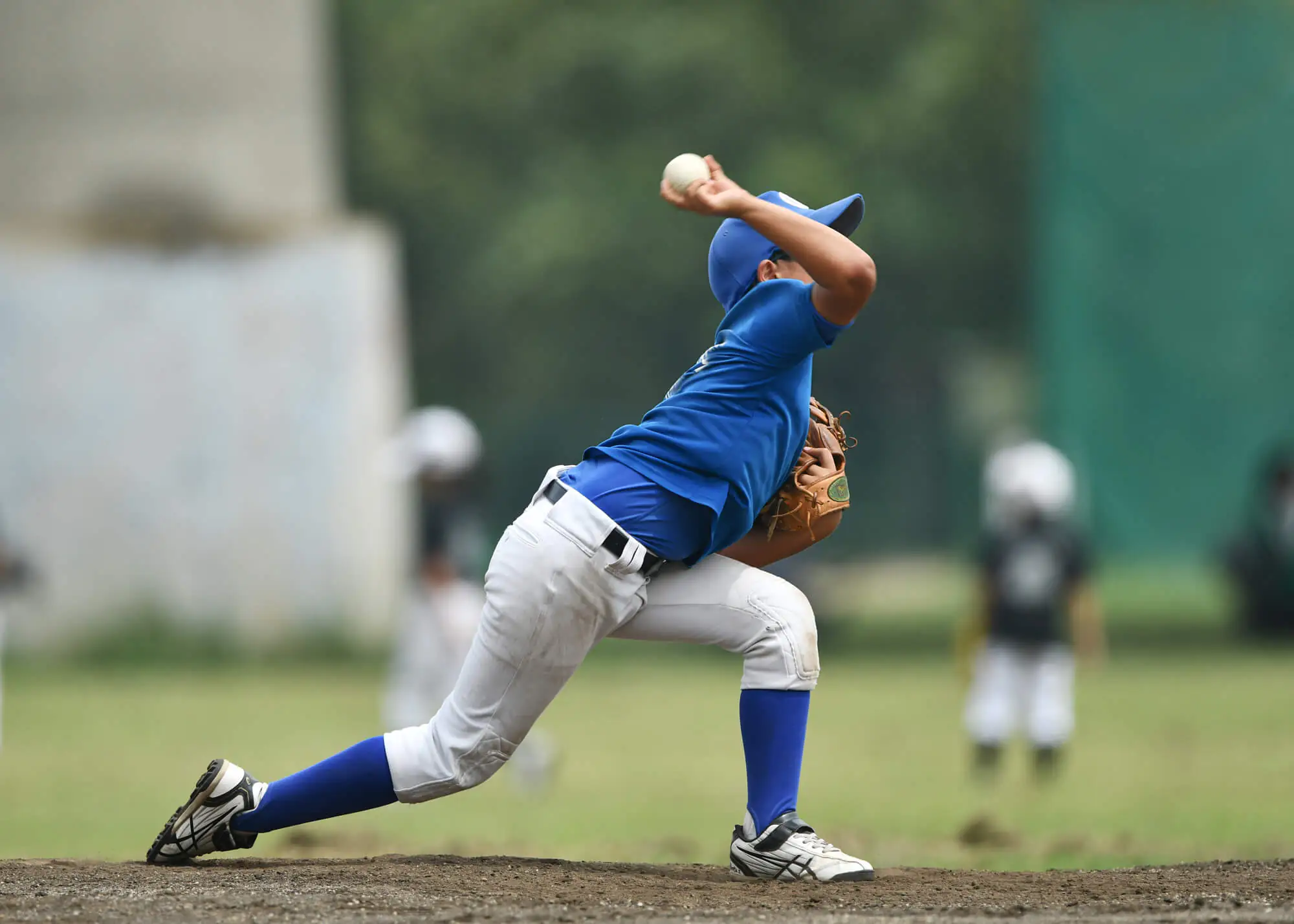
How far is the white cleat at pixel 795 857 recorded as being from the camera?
16.8 feet

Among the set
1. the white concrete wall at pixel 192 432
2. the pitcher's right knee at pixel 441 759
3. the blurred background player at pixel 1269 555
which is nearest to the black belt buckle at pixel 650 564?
the pitcher's right knee at pixel 441 759

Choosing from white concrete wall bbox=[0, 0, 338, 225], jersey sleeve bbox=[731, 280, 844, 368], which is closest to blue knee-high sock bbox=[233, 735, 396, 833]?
jersey sleeve bbox=[731, 280, 844, 368]

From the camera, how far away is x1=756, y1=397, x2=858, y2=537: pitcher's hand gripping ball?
514cm

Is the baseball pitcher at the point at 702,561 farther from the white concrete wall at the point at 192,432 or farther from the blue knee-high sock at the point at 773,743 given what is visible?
the white concrete wall at the point at 192,432

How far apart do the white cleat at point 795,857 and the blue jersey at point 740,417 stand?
0.77 meters

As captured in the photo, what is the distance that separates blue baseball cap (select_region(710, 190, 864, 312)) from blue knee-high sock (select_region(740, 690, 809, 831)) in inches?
42.0

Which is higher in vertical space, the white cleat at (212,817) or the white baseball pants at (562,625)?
the white baseball pants at (562,625)

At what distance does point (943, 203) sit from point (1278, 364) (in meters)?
14.1

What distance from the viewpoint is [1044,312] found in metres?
19.3

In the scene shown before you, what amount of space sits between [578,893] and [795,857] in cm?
61

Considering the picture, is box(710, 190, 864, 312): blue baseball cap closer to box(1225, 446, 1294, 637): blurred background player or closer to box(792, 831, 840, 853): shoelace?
box(792, 831, 840, 853): shoelace

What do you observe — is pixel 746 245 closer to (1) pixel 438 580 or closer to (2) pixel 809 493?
(2) pixel 809 493

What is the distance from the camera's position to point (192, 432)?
19484mm

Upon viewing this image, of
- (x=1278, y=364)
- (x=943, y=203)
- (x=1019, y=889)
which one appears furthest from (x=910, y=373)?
(x=1019, y=889)
